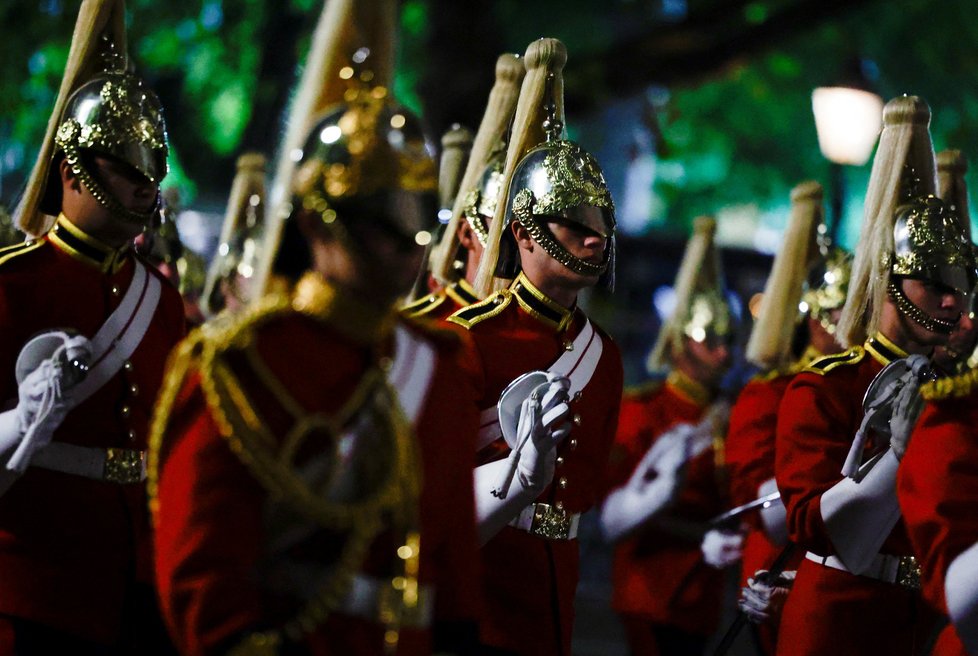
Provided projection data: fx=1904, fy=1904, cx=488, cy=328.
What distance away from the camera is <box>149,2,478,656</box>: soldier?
4.19 meters

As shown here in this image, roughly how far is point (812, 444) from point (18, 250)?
291cm

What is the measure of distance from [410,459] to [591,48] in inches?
554

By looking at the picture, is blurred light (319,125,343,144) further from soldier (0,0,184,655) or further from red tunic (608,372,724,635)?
red tunic (608,372,724,635)

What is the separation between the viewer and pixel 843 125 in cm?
1331

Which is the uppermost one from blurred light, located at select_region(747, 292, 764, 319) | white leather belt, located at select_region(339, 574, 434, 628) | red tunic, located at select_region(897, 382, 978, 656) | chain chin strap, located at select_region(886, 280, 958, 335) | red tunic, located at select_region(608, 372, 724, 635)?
blurred light, located at select_region(747, 292, 764, 319)

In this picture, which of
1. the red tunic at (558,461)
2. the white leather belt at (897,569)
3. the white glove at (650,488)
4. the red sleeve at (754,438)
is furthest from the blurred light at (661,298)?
the white leather belt at (897,569)

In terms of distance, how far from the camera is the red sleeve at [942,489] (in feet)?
17.8

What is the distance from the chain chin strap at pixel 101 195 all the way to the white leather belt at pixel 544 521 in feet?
5.50

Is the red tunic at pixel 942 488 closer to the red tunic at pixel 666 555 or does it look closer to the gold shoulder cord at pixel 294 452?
the gold shoulder cord at pixel 294 452

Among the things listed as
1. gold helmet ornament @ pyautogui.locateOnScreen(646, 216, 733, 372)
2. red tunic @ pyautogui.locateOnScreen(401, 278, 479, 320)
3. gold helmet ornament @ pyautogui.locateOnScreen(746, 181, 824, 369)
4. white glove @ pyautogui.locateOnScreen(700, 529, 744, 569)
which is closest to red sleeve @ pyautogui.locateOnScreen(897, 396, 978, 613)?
red tunic @ pyautogui.locateOnScreen(401, 278, 479, 320)

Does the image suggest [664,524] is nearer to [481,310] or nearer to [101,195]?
[481,310]

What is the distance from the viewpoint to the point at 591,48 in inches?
713

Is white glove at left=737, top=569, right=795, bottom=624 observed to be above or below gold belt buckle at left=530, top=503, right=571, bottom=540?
below

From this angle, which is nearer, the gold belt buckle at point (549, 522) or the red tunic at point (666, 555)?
the gold belt buckle at point (549, 522)
